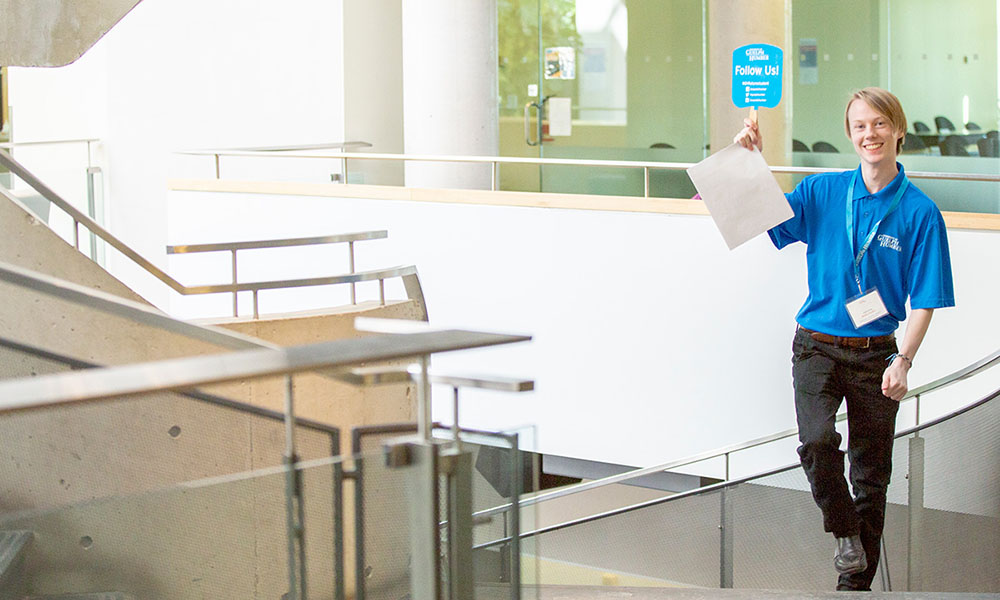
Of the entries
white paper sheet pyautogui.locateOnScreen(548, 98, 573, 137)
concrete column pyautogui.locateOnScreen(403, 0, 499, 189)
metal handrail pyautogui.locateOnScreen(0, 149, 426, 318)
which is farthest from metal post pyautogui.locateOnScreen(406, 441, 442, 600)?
white paper sheet pyautogui.locateOnScreen(548, 98, 573, 137)

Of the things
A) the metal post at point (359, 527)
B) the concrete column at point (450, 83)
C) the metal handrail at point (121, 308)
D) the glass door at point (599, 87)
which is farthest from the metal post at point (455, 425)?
the glass door at point (599, 87)

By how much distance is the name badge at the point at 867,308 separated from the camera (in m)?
3.54

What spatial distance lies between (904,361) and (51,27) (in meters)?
4.31

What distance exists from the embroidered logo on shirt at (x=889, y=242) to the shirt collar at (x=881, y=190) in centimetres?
11

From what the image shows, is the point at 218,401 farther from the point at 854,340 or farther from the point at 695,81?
the point at 695,81

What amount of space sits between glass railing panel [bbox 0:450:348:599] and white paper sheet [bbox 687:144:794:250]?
2197mm

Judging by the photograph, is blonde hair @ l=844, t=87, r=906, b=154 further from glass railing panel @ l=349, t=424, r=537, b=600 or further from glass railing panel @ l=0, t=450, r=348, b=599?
glass railing panel @ l=0, t=450, r=348, b=599

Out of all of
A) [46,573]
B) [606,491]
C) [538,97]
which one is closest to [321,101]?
[538,97]

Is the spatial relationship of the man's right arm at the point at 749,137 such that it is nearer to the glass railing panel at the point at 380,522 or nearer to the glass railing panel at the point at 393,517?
the glass railing panel at the point at 393,517

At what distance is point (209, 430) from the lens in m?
2.66

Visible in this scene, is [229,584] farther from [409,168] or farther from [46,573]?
[409,168]

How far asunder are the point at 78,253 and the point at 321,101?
6.91 m

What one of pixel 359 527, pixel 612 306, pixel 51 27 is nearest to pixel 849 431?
pixel 359 527

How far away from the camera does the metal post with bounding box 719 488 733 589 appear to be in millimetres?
4430
